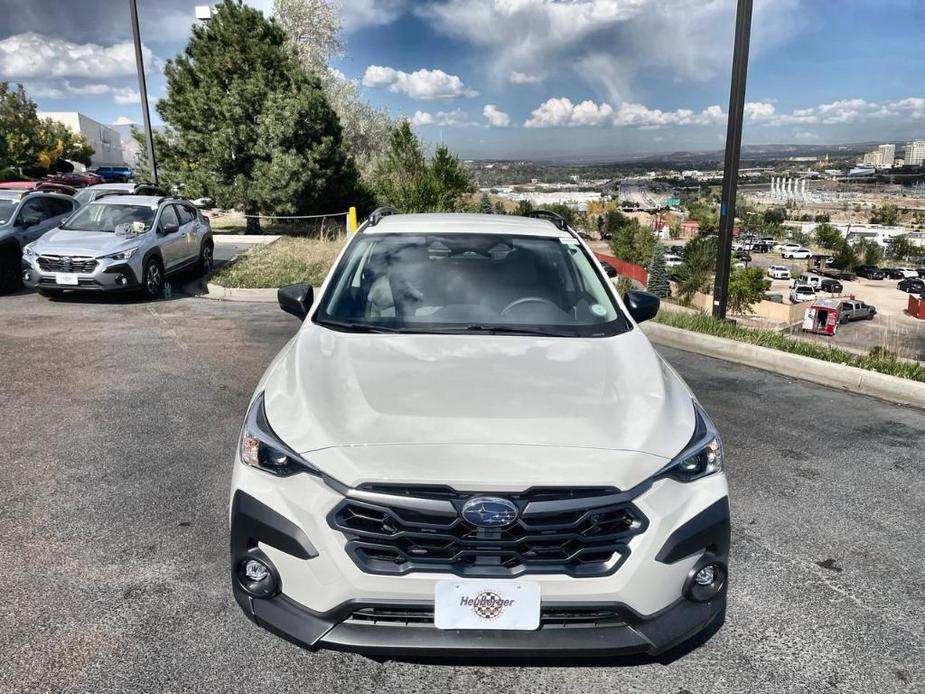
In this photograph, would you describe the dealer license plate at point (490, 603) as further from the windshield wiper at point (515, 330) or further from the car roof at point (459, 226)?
the car roof at point (459, 226)

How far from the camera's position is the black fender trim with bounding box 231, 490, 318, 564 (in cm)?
227

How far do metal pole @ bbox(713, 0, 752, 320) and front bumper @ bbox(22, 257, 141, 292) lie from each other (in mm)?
8620

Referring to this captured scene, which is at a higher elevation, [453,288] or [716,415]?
[453,288]

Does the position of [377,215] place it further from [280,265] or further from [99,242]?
[280,265]

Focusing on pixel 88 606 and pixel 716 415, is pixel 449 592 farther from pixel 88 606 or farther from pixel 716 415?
pixel 716 415

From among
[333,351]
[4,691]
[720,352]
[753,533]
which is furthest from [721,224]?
[4,691]

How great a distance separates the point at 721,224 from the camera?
29.0ft

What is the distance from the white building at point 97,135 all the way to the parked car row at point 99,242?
3716 inches

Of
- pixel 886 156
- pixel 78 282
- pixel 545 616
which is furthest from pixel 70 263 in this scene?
pixel 886 156

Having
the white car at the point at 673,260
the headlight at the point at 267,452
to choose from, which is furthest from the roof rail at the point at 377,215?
the white car at the point at 673,260

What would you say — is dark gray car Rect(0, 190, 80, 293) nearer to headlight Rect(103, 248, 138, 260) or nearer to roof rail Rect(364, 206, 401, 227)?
headlight Rect(103, 248, 138, 260)

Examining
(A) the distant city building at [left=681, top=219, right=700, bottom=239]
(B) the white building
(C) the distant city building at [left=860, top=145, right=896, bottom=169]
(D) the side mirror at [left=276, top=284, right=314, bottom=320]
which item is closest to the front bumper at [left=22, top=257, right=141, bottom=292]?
(D) the side mirror at [left=276, top=284, right=314, bottom=320]

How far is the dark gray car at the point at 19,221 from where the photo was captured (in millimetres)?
11703

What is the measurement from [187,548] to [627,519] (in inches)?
94.0
